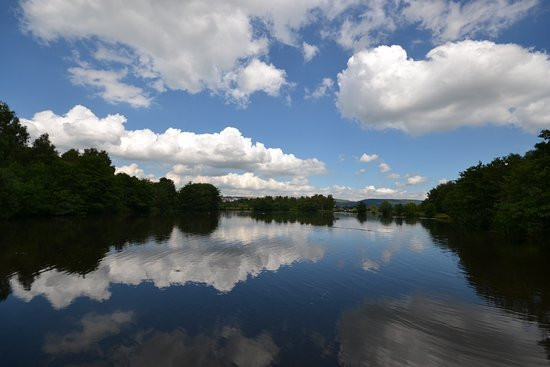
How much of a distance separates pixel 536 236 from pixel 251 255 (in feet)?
127

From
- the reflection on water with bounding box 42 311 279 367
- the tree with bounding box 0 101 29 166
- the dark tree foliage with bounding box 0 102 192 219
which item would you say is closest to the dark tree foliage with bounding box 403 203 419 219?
the dark tree foliage with bounding box 0 102 192 219

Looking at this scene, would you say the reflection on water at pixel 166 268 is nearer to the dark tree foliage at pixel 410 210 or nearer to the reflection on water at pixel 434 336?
the reflection on water at pixel 434 336

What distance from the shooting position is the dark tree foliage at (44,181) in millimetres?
48778

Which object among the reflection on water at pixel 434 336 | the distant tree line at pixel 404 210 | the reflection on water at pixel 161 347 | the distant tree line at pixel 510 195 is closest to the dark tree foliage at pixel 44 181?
the reflection on water at pixel 161 347

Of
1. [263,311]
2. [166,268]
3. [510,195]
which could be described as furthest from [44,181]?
[510,195]

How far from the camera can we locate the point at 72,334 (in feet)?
33.5

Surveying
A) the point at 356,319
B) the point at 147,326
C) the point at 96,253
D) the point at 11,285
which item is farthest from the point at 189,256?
the point at 356,319

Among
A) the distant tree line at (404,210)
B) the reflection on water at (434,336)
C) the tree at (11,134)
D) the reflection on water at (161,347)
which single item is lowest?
the reflection on water at (161,347)

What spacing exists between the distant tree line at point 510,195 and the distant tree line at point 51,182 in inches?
2527

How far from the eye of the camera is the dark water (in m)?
9.16

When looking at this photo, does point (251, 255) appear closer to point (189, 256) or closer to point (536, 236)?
point (189, 256)

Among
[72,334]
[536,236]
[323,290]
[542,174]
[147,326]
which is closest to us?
[72,334]

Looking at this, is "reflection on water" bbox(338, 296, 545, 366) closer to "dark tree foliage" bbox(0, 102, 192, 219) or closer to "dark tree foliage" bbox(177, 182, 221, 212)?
"dark tree foliage" bbox(0, 102, 192, 219)

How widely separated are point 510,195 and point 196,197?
122542 millimetres
